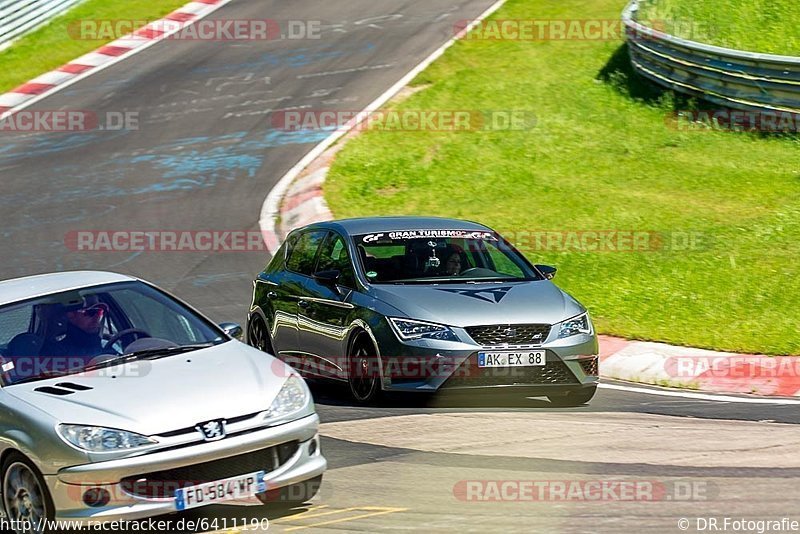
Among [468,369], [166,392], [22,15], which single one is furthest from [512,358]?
[22,15]

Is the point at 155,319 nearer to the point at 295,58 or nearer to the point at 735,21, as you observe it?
the point at 295,58

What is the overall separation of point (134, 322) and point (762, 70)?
1382 cm

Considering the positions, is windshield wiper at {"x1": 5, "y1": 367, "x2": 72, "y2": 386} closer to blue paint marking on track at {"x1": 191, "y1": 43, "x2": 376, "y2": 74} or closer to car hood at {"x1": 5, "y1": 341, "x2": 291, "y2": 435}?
car hood at {"x1": 5, "y1": 341, "x2": 291, "y2": 435}

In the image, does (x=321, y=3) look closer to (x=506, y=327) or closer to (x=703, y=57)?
(x=703, y=57)

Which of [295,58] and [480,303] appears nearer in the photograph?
[480,303]

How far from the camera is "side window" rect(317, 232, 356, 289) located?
36.0 feet

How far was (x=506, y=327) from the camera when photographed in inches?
390

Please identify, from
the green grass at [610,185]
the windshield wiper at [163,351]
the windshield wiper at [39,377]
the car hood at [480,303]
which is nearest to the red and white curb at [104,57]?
the green grass at [610,185]

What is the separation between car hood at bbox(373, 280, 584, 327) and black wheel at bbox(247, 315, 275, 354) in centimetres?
189

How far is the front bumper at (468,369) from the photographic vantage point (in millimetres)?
9758

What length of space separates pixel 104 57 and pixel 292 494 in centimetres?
2127

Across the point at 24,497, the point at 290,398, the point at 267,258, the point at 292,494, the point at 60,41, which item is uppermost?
the point at 290,398

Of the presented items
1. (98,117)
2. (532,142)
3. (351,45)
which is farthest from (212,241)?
(351,45)

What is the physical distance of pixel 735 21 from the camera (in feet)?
82.3
